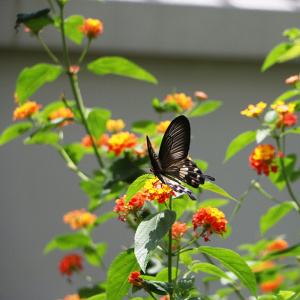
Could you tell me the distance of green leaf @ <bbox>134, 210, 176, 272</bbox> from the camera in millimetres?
613

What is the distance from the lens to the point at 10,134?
1.25 meters

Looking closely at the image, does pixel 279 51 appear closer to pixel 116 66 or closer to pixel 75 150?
pixel 116 66

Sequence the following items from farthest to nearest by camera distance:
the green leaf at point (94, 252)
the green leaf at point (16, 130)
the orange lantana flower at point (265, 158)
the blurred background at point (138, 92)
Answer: the blurred background at point (138, 92), the green leaf at point (94, 252), the green leaf at point (16, 130), the orange lantana flower at point (265, 158)

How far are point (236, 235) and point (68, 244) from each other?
1.21 metres

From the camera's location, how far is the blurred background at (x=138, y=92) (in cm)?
234

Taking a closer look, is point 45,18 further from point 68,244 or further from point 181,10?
point 181,10

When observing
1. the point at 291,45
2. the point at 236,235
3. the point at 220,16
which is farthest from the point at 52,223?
the point at 291,45

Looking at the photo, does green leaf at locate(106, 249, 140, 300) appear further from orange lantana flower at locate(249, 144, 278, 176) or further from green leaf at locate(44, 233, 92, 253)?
green leaf at locate(44, 233, 92, 253)

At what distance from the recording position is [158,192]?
69 cm

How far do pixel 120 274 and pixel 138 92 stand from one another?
1851 mm

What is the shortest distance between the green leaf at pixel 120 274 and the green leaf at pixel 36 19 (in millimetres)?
609

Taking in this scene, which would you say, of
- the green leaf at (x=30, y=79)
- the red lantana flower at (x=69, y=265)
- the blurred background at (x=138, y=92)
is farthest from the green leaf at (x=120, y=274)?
the blurred background at (x=138, y=92)

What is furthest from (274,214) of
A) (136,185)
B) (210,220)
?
(136,185)

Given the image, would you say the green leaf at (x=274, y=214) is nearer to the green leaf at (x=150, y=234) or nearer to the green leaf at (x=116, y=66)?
the green leaf at (x=116, y=66)
